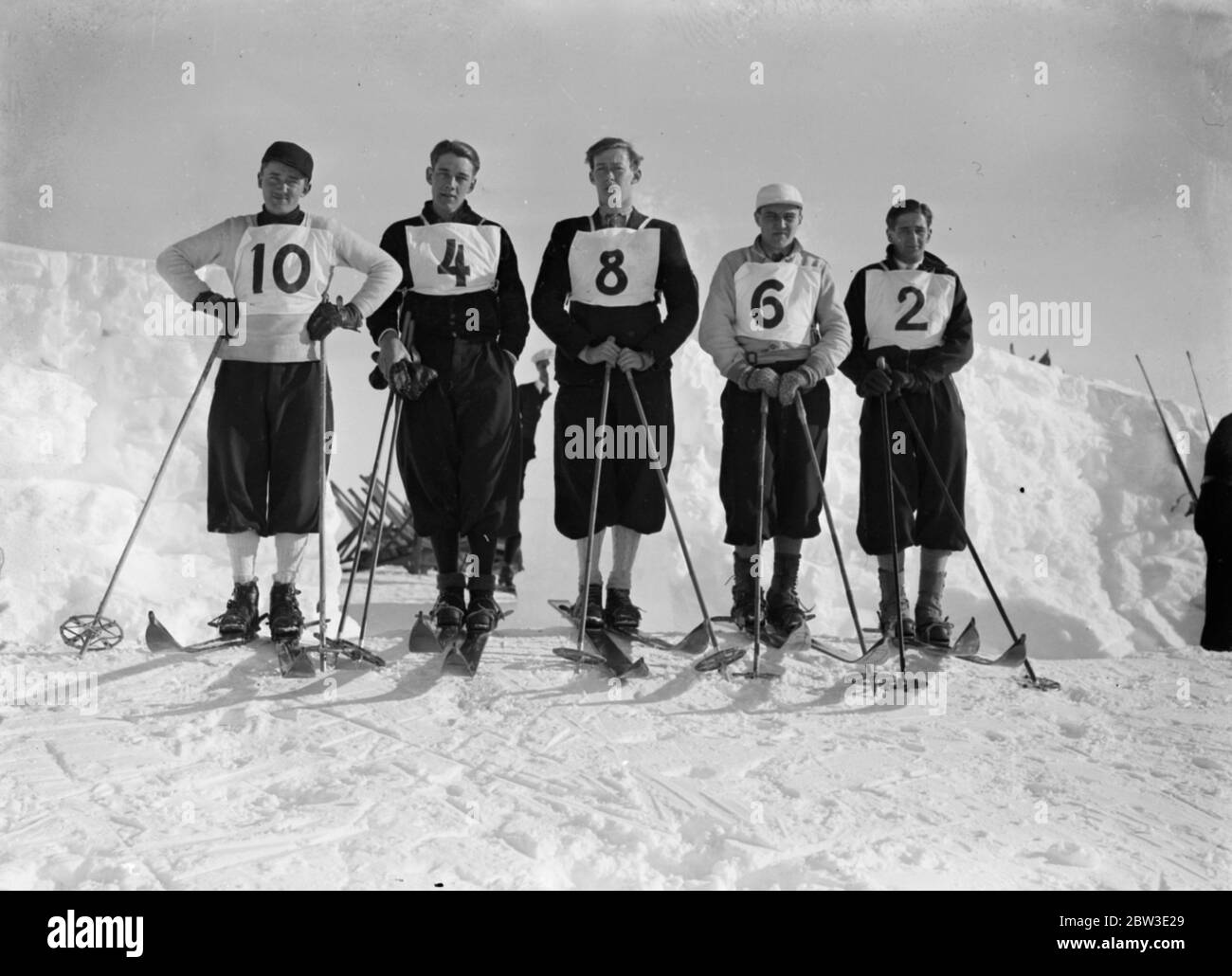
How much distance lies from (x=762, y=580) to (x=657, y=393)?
143 centimetres

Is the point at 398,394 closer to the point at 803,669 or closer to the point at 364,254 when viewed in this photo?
the point at 364,254

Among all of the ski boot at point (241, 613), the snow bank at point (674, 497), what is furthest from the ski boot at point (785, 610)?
the snow bank at point (674, 497)

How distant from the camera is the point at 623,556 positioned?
526 cm

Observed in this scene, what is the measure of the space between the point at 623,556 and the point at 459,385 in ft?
3.95

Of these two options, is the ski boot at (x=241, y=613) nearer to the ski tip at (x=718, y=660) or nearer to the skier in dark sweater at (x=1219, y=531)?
the ski tip at (x=718, y=660)

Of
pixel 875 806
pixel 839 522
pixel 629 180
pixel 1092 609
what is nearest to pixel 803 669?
pixel 875 806

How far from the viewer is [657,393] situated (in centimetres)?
528

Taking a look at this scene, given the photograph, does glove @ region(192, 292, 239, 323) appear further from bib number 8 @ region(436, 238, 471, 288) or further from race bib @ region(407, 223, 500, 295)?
bib number 8 @ region(436, 238, 471, 288)

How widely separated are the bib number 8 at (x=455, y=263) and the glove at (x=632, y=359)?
2.82ft

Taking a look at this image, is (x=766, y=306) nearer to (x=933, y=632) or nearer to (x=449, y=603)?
(x=933, y=632)

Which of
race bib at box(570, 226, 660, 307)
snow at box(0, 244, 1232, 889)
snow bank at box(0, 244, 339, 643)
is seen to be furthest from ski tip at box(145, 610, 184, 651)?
snow bank at box(0, 244, 339, 643)

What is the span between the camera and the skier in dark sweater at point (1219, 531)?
21.6 feet

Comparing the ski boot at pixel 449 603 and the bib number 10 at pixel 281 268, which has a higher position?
the bib number 10 at pixel 281 268

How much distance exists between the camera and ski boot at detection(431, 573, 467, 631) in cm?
497
